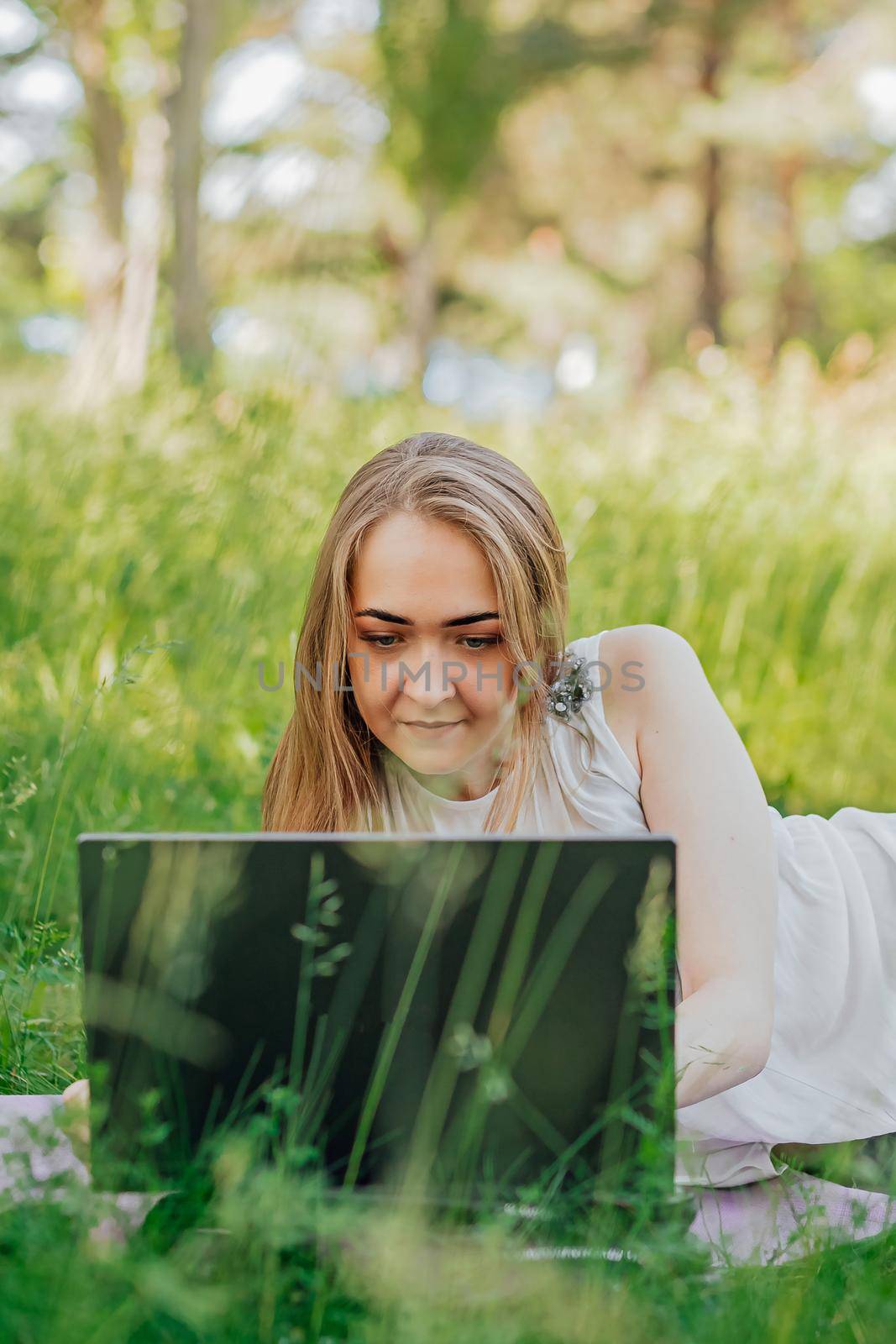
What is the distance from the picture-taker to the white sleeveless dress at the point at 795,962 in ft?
5.98

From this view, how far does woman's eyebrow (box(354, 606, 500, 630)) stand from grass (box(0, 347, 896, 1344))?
32 centimetres

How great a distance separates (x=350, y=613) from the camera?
184 cm

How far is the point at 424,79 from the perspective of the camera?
26.3 ft

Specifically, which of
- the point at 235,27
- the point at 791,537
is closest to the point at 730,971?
the point at 791,537

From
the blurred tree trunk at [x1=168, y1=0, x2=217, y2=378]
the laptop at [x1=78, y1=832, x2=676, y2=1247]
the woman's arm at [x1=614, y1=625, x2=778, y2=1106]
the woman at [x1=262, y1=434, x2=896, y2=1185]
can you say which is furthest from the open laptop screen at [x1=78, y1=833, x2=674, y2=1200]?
the blurred tree trunk at [x1=168, y1=0, x2=217, y2=378]

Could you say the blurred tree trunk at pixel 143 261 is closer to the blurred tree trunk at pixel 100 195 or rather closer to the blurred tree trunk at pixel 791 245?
the blurred tree trunk at pixel 100 195

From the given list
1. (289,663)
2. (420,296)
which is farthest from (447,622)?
(420,296)

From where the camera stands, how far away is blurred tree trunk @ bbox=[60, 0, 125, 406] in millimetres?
6379

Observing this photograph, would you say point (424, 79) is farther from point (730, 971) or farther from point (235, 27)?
point (730, 971)

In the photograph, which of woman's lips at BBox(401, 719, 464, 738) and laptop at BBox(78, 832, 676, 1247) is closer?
laptop at BBox(78, 832, 676, 1247)

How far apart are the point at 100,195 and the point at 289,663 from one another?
223 inches

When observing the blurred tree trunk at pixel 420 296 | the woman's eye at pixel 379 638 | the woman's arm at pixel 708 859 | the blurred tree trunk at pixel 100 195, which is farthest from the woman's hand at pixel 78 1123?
the blurred tree trunk at pixel 420 296

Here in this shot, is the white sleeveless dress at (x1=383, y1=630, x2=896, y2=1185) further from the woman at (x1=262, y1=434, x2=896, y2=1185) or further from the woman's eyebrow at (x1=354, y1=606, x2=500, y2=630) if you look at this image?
the woman's eyebrow at (x1=354, y1=606, x2=500, y2=630)

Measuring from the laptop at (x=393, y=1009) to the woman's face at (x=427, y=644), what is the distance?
0.63 m
